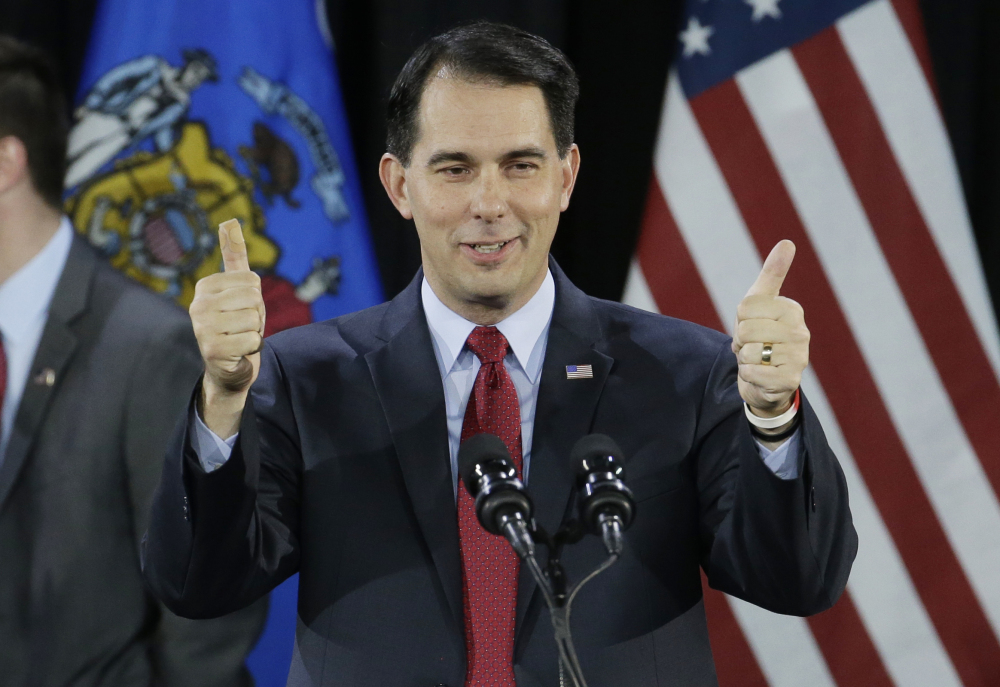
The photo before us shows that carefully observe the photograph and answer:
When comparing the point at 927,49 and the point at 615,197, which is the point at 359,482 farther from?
the point at 927,49

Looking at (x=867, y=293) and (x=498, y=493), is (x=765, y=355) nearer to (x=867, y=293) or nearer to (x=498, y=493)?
(x=498, y=493)

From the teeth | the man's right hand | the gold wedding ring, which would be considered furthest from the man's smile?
the gold wedding ring

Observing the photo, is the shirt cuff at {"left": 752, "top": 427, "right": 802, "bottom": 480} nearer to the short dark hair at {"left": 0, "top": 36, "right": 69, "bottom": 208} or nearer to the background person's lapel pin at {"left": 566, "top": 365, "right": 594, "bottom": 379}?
the background person's lapel pin at {"left": 566, "top": 365, "right": 594, "bottom": 379}

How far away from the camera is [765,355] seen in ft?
4.17

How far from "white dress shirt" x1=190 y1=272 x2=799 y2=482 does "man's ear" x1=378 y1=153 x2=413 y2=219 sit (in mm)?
153

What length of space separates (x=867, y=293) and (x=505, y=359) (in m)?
1.30

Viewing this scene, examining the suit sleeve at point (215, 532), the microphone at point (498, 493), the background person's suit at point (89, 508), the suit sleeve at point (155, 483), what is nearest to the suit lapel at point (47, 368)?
the background person's suit at point (89, 508)

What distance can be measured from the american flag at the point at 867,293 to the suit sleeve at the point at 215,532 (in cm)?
142

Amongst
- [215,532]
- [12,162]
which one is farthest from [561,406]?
[12,162]

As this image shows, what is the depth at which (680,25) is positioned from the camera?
8.53ft

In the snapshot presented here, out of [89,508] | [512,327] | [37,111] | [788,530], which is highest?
[37,111]

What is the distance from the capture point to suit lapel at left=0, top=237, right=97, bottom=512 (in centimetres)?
212

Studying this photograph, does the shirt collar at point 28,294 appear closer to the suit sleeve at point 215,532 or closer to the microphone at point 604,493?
the suit sleeve at point 215,532

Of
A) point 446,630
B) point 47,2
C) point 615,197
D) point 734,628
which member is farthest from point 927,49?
point 47,2
